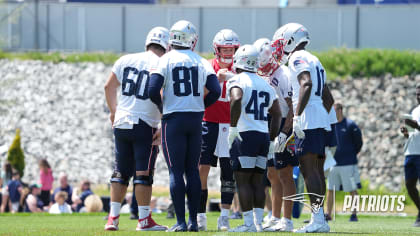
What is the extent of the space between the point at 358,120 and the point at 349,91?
3.77ft

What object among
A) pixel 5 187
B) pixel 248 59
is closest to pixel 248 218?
pixel 248 59

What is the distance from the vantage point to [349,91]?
2825 centimetres

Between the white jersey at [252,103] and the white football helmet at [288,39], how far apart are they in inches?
38.6

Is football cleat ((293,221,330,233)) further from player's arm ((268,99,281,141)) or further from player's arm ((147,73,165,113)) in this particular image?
player's arm ((147,73,165,113))

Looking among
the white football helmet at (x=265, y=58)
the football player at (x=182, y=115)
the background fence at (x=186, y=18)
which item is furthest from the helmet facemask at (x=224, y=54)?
the background fence at (x=186, y=18)

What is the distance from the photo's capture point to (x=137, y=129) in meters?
10.0

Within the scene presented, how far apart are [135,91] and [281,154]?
6.93ft

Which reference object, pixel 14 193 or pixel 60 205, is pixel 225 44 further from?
pixel 14 193

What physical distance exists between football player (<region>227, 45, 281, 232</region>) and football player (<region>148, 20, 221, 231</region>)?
37 cm

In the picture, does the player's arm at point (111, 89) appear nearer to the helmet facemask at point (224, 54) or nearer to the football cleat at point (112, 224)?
the football cleat at point (112, 224)

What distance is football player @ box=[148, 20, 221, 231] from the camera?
9.45 metres

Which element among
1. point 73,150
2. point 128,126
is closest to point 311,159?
point 128,126

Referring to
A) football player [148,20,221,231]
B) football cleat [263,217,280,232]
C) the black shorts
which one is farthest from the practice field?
the black shorts

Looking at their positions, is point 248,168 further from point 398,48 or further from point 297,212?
point 398,48
